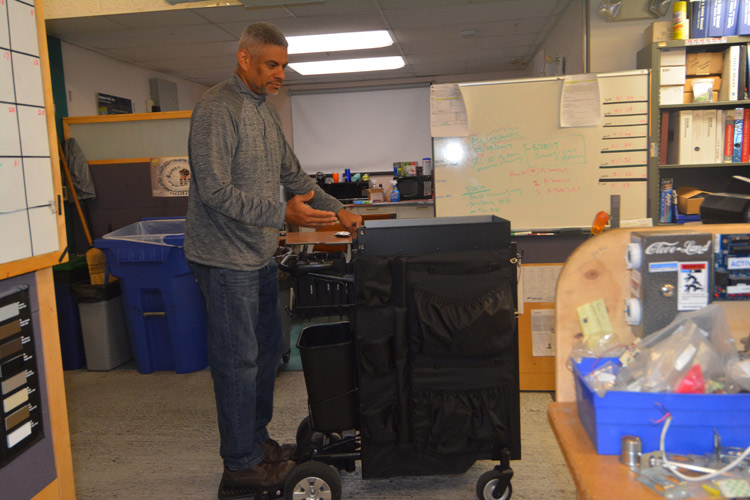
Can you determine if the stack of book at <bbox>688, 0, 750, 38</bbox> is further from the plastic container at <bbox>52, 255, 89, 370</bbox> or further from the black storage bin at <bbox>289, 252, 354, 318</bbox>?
the plastic container at <bbox>52, 255, 89, 370</bbox>

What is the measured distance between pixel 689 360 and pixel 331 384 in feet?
4.40

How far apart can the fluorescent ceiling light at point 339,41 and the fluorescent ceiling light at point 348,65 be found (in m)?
0.67

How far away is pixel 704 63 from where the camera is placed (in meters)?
3.13

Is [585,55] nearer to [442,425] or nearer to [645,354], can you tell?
[442,425]

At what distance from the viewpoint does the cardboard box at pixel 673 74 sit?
10.1 ft

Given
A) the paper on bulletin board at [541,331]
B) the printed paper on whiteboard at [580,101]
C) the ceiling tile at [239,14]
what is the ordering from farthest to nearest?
the ceiling tile at [239,14], the paper on bulletin board at [541,331], the printed paper on whiteboard at [580,101]

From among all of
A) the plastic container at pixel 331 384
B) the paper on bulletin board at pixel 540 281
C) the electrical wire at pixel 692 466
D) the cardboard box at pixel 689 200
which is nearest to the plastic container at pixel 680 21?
the cardboard box at pixel 689 200

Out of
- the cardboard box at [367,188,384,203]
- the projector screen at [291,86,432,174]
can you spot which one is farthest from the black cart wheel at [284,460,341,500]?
the projector screen at [291,86,432,174]

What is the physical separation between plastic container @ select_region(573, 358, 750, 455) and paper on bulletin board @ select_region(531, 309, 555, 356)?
2206 mm

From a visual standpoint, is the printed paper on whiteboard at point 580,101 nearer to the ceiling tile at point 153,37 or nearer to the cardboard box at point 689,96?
the cardboard box at point 689,96

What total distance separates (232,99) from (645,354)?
1503 millimetres

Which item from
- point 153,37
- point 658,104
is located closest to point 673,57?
point 658,104

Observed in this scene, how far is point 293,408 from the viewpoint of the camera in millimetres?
2990

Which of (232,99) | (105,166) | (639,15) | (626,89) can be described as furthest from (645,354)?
(105,166)
